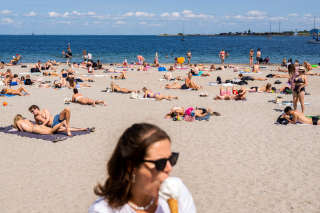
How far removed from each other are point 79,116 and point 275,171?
275 inches

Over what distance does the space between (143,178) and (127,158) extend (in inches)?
4.9

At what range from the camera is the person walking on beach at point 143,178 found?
1514mm

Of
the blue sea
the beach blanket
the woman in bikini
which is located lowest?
the beach blanket

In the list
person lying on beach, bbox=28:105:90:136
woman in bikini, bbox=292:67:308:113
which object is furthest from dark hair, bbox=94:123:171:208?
woman in bikini, bbox=292:67:308:113

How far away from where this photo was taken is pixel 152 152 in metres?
1.52

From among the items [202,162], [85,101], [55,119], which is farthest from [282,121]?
[85,101]

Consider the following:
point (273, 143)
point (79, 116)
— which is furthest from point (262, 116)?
point (79, 116)

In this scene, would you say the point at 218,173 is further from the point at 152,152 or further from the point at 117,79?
the point at 117,79

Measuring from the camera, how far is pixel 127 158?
1.54 m

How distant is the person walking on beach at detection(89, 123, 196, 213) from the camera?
1.51 metres

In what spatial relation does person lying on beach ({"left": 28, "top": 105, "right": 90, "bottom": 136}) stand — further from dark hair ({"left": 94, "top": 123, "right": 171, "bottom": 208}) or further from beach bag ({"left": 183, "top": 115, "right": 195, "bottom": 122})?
dark hair ({"left": 94, "top": 123, "right": 171, "bottom": 208})

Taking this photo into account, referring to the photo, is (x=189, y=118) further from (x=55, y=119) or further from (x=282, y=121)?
(x=55, y=119)

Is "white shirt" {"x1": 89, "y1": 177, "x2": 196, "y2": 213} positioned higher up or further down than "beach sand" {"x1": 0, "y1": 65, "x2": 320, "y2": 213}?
higher up

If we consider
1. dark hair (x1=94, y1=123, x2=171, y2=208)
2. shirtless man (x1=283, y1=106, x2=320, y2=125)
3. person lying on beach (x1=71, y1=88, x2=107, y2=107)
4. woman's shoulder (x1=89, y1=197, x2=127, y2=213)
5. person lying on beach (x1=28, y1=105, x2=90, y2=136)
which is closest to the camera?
dark hair (x1=94, y1=123, x2=171, y2=208)
